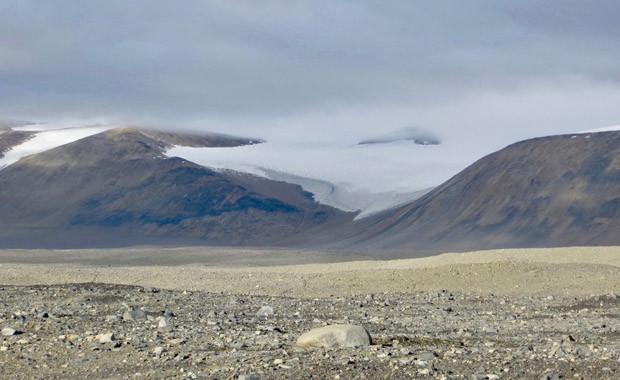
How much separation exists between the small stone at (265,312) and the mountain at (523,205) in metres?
73.2

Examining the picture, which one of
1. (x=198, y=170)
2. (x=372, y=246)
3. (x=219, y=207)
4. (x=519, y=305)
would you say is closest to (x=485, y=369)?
(x=519, y=305)

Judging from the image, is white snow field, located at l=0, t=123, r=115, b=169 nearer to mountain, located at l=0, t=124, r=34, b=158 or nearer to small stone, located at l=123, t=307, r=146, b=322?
mountain, located at l=0, t=124, r=34, b=158

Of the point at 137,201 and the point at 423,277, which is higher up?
the point at 137,201

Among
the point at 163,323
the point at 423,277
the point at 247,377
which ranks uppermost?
the point at 423,277

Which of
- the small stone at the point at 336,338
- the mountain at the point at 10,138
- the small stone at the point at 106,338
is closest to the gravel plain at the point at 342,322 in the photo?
the small stone at the point at 106,338

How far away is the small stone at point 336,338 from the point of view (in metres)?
16.3

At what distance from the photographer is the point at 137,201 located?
140000 millimetres

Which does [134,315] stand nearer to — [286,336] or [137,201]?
[286,336]

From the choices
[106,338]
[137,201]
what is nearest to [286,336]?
[106,338]

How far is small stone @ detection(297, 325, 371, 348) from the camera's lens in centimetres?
1631

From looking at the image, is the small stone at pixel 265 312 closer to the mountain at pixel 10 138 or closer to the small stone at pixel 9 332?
the small stone at pixel 9 332

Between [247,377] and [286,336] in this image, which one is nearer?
[247,377]

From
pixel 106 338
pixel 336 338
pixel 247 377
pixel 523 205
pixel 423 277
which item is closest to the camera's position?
pixel 247 377

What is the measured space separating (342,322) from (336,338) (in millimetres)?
4785
